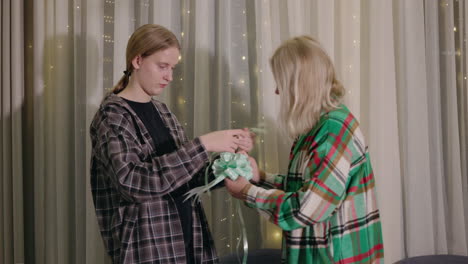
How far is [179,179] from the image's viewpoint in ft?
4.82

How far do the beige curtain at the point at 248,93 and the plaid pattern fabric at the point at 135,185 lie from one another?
69 centimetres

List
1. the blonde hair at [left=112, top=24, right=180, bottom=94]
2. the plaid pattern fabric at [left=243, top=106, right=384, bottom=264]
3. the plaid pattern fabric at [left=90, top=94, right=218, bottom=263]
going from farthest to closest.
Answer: the blonde hair at [left=112, top=24, right=180, bottom=94] → the plaid pattern fabric at [left=90, top=94, right=218, bottom=263] → the plaid pattern fabric at [left=243, top=106, right=384, bottom=264]

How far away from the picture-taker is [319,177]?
1.33 m

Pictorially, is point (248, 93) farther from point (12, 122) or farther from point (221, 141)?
point (12, 122)

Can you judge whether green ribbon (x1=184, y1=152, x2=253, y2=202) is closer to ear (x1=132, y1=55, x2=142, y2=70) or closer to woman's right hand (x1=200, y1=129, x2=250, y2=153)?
woman's right hand (x1=200, y1=129, x2=250, y2=153)

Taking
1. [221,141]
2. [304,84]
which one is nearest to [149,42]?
[221,141]

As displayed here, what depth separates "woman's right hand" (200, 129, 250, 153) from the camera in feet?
5.00

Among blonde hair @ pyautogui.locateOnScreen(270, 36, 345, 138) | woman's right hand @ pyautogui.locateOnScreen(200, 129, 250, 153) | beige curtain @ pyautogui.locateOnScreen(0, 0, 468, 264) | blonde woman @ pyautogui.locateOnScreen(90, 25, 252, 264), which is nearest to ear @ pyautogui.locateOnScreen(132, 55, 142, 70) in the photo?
blonde woman @ pyautogui.locateOnScreen(90, 25, 252, 264)

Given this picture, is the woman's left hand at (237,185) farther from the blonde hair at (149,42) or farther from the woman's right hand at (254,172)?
the blonde hair at (149,42)

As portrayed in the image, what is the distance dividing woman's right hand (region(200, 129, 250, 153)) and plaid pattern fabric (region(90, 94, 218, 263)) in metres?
0.03

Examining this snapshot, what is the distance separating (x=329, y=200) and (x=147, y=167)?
54 cm

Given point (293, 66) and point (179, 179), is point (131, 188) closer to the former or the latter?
point (179, 179)

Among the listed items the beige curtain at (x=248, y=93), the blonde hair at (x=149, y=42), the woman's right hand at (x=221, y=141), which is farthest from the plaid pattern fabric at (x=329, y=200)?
the beige curtain at (x=248, y=93)

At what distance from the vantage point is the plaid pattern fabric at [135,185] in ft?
4.75
